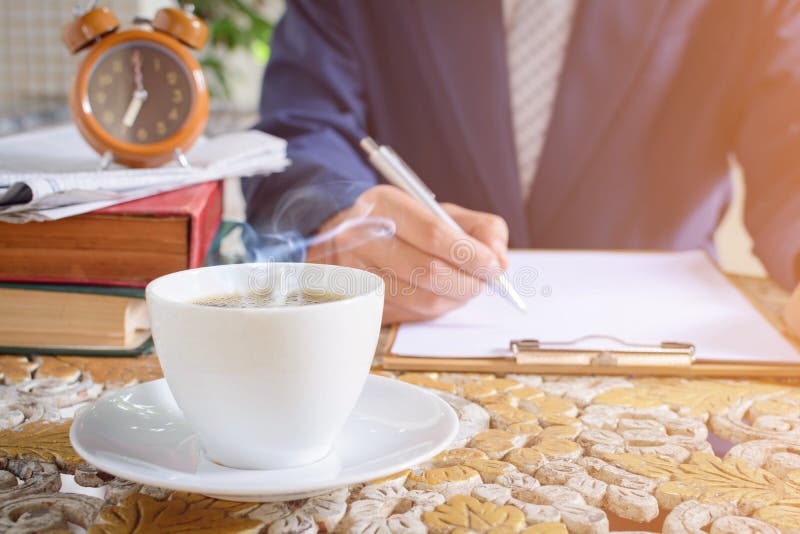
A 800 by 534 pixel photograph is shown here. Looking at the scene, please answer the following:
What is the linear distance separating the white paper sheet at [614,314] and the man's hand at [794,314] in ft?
0.07

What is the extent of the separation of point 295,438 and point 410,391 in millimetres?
95

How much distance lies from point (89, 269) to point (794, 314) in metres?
0.62

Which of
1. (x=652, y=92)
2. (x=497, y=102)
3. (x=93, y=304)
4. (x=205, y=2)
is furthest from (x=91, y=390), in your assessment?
(x=205, y=2)

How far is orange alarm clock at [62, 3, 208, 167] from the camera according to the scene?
0.83 m

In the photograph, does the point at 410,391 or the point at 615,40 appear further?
the point at 615,40

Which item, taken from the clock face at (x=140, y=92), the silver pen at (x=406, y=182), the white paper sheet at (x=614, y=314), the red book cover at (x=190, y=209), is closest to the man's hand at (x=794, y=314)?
the white paper sheet at (x=614, y=314)

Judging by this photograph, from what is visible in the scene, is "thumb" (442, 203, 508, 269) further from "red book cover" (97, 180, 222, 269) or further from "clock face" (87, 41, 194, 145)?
"clock face" (87, 41, 194, 145)

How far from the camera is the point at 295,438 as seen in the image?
1.32ft

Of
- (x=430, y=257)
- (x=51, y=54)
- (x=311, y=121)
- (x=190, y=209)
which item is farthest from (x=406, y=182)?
(x=51, y=54)

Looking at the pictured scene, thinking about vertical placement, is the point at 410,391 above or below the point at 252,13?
above

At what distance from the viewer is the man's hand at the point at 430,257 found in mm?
704

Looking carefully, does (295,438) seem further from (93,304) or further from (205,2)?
(205,2)

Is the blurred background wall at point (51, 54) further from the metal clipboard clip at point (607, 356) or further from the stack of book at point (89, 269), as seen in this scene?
the metal clipboard clip at point (607, 356)

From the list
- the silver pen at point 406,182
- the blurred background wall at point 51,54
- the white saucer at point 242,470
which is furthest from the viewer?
the blurred background wall at point 51,54
